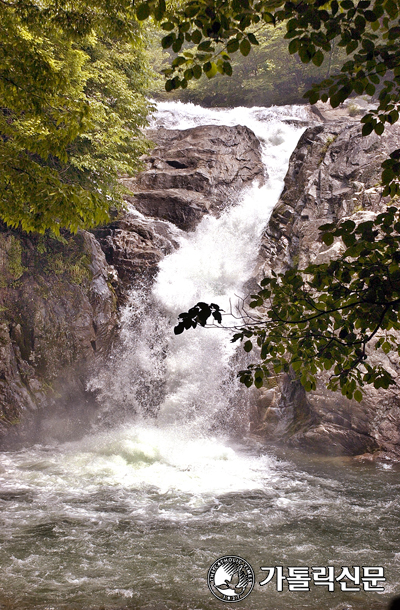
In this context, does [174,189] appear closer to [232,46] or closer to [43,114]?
[43,114]

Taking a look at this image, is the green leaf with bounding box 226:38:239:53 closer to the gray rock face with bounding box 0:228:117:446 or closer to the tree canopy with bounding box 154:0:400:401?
the tree canopy with bounding box 154:0:400:401

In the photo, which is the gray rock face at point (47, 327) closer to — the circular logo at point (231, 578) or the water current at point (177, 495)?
the water current at point (177, 495)

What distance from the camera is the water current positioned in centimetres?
480

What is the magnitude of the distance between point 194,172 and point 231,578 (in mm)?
14759

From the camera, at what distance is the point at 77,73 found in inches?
389

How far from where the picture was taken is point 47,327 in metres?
11.0

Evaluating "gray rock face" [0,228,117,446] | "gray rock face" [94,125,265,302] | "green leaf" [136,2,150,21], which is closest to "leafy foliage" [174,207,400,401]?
"green leaf" [136,2,150,21]

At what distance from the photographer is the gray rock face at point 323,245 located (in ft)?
31.3

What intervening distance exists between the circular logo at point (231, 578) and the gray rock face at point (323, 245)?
494 cm

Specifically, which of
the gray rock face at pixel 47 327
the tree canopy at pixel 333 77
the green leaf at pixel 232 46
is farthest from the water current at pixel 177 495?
the green leaf at pixel 232 46

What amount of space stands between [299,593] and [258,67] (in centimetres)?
3128

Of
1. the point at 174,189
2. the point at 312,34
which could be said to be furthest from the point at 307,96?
the point at 174,189

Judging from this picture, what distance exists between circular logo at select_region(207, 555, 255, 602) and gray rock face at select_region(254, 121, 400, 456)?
4.94 metres

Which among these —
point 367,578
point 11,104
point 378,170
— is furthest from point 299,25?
point 378,170
